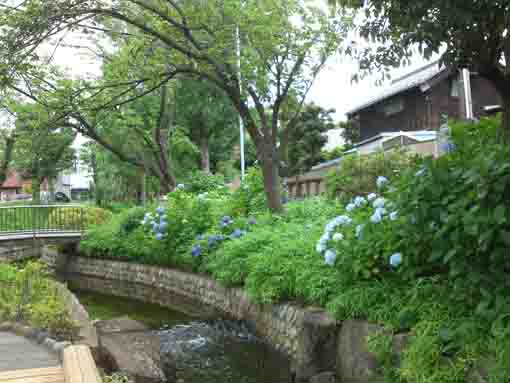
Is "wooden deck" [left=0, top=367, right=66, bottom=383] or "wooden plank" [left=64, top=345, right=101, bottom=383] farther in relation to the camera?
"wooden deck" [left=0, top=367, right=66, bottom=383]

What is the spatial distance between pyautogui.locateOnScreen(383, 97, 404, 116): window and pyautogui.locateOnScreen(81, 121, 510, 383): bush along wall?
12.8m

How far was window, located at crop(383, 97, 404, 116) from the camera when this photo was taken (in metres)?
19.4

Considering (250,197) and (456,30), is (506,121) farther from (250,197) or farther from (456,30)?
(250,197)

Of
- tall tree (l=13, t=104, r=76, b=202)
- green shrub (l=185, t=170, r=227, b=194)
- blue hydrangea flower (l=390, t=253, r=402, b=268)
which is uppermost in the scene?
tall tree (l=13, t=104, r=76, b=202)

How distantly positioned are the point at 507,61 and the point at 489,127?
1.90 m

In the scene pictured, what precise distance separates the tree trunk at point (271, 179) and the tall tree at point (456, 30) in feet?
20.4

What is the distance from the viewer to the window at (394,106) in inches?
763

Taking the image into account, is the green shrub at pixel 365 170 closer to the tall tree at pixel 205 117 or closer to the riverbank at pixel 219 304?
the riverbank at pixel 219 304

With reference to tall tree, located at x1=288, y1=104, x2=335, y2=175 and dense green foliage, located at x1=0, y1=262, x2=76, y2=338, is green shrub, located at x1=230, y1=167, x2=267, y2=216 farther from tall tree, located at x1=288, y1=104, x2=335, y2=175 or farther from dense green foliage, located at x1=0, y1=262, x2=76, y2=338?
tall tree, located at x1=288, y1=104, x2=335, y2=175

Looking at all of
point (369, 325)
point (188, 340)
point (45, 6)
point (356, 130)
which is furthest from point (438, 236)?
point (356, 130)

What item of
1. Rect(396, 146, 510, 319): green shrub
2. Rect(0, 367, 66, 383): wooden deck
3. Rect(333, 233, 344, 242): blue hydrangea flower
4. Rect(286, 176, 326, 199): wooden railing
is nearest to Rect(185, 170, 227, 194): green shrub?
Rect(286, 176, 326, 199): wooden railing

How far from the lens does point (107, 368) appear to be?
5.63m

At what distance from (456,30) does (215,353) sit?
16.1 feet

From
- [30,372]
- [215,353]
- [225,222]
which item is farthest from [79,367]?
[225,222]
